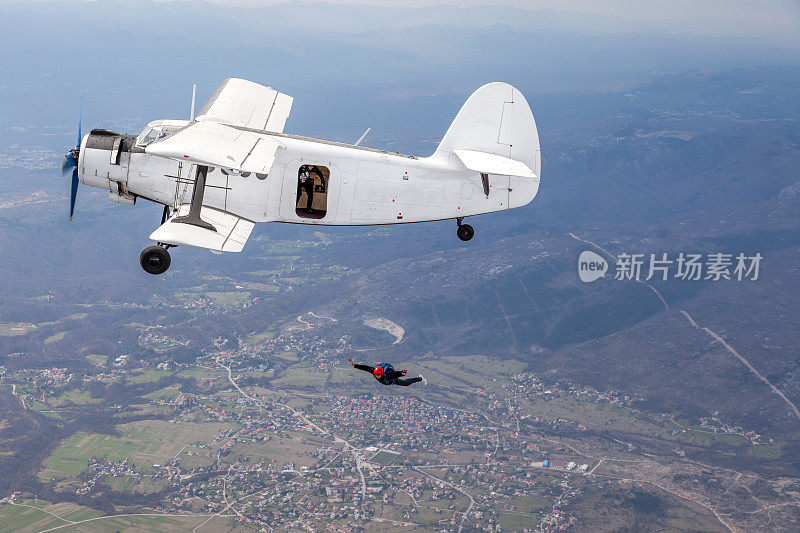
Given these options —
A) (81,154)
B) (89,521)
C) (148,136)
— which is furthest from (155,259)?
(89,521)

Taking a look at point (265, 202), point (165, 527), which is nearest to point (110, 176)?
point (265, 202)

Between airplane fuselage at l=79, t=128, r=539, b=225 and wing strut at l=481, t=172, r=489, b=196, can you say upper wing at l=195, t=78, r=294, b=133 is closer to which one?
airplane fuselage at l=79, t=128, r=539, b=225

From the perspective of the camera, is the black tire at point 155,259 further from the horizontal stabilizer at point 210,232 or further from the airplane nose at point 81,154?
the airplane nose at point 81,154

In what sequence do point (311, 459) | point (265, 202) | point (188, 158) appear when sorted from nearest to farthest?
point (188, 158) → point (265, 202) → point (311, 459)

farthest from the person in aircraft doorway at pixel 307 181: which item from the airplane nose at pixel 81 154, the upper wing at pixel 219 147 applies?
the airplane nose at pixel 81 154

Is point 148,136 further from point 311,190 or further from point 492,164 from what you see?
point 492,164

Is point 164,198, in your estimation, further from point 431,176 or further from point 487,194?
point 487,194
